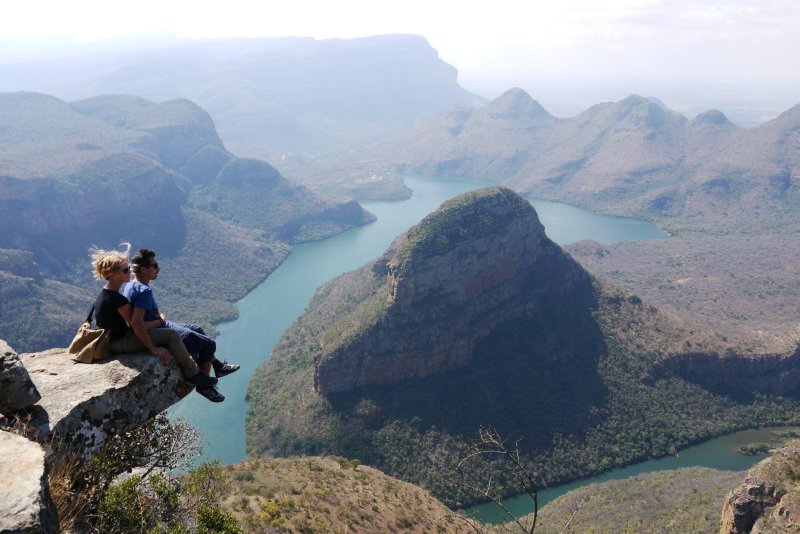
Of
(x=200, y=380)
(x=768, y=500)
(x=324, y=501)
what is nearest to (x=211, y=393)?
(x=200, y=380)

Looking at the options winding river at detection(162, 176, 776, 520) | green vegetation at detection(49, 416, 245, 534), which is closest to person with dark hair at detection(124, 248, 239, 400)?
green vegetation at detection(49, 416, 245, 534)

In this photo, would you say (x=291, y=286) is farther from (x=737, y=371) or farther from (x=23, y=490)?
(x=23, y=490)

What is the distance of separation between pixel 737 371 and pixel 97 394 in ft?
232

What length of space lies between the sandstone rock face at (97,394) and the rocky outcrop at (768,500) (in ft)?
86.9

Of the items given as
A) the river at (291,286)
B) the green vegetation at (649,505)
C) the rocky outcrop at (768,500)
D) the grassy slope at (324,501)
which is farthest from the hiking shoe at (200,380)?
the green vegetation at (649,505)

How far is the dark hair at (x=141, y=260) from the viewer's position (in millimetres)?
10627

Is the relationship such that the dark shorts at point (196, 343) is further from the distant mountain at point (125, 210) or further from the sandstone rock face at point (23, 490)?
the distant mountain at point (125, 210)

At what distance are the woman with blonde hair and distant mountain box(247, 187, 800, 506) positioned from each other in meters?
41.5

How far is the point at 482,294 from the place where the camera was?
200 feet

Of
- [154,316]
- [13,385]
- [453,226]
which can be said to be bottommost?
[453,226]

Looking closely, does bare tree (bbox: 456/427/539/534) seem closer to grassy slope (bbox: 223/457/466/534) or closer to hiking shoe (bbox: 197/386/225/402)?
grassy slope (bbox: 223/457/466/534)

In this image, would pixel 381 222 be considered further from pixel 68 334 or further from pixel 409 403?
pixel 409 403

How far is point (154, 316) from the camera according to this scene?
10.2 m

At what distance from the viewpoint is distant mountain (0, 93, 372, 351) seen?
273 ft
